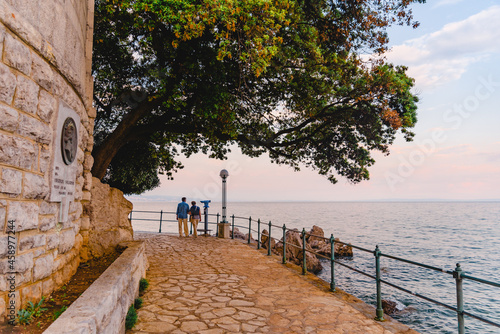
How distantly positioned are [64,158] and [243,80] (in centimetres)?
601

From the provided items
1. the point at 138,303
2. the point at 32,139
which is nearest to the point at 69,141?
the point at 32,139

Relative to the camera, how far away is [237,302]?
18.7 ft

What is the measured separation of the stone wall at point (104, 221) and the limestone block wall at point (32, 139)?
47.7 inches

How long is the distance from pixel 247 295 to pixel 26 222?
4.25 metres

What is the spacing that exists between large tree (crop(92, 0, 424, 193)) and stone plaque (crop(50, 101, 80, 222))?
348 centimetres

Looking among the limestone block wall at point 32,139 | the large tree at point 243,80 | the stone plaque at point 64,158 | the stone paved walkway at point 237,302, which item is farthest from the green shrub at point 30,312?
the large tree at point 243,80

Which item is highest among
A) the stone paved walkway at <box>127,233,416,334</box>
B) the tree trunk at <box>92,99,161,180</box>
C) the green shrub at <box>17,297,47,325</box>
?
the tree trunk at <box>92,99,161,180</box>

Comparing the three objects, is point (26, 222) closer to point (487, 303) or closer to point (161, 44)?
point (161, 44)

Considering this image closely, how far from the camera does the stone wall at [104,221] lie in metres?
5.67

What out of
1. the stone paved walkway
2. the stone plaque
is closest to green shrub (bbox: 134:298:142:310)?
the stone paved walkway

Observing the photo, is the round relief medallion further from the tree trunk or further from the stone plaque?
the tree trunk

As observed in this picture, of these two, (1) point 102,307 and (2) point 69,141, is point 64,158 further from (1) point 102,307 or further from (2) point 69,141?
(1) point 102,307

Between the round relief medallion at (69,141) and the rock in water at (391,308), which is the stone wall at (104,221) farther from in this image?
the rock in water at (391,308)

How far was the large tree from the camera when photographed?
278 inches
